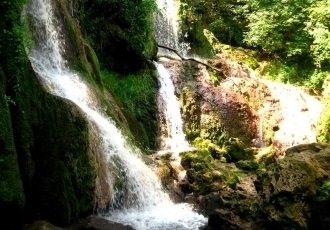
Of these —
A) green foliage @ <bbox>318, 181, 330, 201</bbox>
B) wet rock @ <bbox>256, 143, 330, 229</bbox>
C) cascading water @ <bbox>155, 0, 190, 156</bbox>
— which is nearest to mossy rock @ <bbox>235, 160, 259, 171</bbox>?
cascading water @ <bbox>155, 0, 190, 156</bbox>

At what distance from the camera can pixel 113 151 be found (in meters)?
10.6

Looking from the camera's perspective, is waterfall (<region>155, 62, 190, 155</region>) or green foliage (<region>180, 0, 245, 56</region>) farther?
green foliage (<region>180, 0, 245, 56</region>)

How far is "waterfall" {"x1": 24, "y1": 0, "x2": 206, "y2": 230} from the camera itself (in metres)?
9.62

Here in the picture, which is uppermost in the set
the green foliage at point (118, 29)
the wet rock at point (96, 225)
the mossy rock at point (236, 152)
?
the green foliage at point (118, 29)

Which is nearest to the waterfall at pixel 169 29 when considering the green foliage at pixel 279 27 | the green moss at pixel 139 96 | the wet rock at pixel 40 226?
the green foliage at pixel 279 27

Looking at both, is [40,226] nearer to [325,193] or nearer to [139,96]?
[325,193]

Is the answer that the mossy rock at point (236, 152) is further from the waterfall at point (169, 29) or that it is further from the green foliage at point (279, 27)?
the green foliage at point (279, 27)

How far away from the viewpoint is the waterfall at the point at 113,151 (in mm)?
9617

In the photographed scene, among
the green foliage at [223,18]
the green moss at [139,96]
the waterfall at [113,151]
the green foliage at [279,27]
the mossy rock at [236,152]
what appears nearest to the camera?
the waterfall at [113,151]

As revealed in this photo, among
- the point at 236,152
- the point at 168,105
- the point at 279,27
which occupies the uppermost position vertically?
the point at 279,27

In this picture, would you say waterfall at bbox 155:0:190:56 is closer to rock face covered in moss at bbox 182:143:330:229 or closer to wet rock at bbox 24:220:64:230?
rock face covered in moss at bbox 182:143:330:229

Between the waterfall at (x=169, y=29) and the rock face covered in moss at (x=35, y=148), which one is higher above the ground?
the waterfall at (x=169, y=29)

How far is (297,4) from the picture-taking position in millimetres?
23500

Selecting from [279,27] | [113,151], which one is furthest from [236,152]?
[279,27]
